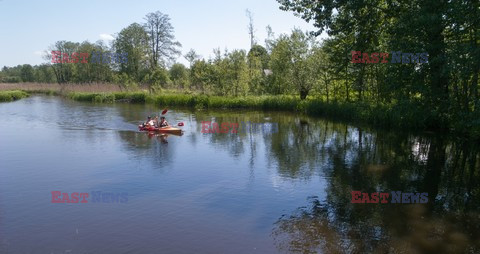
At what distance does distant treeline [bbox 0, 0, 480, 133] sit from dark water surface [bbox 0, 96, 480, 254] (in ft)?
7.72

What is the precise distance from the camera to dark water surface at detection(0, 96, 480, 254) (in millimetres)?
7016

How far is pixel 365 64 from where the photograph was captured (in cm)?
2395

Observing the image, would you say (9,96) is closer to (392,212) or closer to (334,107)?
(334,107)

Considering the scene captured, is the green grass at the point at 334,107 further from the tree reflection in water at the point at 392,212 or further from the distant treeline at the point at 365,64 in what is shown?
the tree reflection in water at the point at 392,212

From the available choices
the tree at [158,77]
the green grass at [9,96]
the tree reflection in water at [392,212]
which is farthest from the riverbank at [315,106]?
the tree at [158,77]

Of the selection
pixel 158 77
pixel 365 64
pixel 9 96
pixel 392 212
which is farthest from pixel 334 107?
pixel 9 96

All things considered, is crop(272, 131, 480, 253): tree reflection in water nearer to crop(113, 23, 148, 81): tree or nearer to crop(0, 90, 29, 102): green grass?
crop(0, 90, 29, 102): green grass

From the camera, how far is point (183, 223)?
25.8ft

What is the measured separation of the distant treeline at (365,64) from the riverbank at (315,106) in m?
0.14

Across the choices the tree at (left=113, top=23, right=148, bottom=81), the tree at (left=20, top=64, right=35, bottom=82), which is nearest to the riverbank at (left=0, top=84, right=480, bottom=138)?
the tree at (left=113, top=23, right=148, bottom=81)

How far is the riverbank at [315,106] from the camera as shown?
52.9 ft

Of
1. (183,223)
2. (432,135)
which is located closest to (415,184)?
(183,223)

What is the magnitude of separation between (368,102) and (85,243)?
2027 centimetres

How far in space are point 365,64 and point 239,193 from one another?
17649 mm
